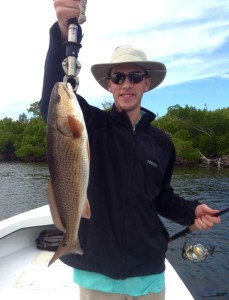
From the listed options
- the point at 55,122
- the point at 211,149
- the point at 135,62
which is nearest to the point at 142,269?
the point at 55,122

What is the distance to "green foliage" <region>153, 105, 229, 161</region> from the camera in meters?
59.1

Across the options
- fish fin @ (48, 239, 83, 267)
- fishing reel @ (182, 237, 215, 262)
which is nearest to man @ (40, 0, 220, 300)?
fish fin @ (48, 239, 83, 267)

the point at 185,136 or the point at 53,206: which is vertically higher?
the point at 185,136

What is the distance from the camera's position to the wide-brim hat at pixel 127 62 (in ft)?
8.70

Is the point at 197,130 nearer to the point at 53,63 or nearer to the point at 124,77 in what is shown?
the point at 124,77

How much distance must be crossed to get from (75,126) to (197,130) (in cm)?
6633

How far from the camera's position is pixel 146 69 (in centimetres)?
286

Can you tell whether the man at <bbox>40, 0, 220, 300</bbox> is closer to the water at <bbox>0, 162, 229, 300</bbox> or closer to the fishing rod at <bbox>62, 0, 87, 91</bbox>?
the fishing rod at <bbox>62, 0, 87, 91</bbox>

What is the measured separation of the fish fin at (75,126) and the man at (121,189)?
53cm

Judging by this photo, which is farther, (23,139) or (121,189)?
(23,139)

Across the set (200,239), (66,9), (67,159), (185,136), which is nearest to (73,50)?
(66,9)

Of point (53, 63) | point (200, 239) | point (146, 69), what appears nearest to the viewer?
point (53, 63)

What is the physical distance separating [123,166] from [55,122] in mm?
683

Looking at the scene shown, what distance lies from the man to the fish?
1.21ft
